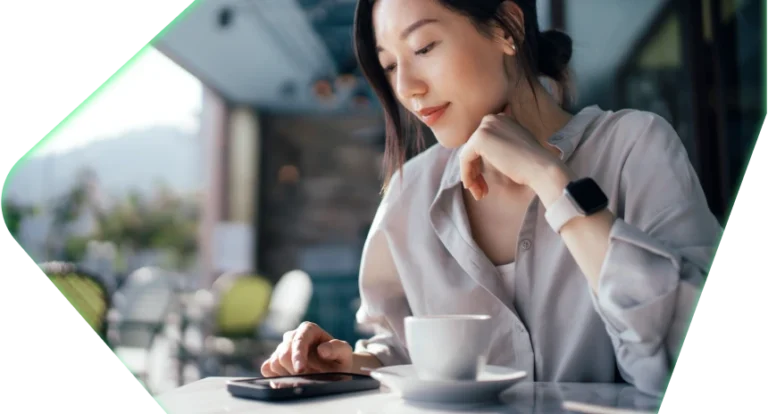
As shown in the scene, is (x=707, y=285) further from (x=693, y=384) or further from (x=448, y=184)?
(x=448, y=184)

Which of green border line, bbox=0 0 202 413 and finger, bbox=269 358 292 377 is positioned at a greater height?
green border line, bbox=0 0 202 413

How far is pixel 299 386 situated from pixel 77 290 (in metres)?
0.36

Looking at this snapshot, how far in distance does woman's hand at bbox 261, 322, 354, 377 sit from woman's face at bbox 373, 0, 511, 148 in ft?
0.69

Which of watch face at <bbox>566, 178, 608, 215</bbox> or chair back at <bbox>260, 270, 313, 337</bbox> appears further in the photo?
chair back at <bbox>260, 270, 313, 337</bbox>

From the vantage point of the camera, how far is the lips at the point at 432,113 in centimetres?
59

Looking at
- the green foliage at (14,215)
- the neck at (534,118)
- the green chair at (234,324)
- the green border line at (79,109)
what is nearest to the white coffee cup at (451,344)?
the neck at (534,118)

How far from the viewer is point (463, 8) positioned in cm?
57

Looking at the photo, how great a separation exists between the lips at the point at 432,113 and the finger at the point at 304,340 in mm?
210

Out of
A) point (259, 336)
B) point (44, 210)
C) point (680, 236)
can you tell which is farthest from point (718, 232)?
point (259, 336)

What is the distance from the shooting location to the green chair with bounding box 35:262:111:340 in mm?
621

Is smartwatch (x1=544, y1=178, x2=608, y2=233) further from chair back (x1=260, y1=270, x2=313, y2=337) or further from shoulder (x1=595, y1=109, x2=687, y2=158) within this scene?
chair back (x1=260, y1=270, x2=313, y2=337)

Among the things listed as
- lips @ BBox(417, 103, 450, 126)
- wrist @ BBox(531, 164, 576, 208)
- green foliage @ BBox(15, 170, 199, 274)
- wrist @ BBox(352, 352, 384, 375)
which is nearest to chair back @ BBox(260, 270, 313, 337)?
green foliage @ BBox(15, 170, 199, 274)

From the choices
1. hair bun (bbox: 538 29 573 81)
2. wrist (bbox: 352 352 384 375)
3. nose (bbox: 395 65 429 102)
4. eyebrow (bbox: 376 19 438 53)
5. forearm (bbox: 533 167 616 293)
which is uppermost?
eyebrow (bbox: 376 19 438 53)

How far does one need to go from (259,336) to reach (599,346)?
2164 mm
